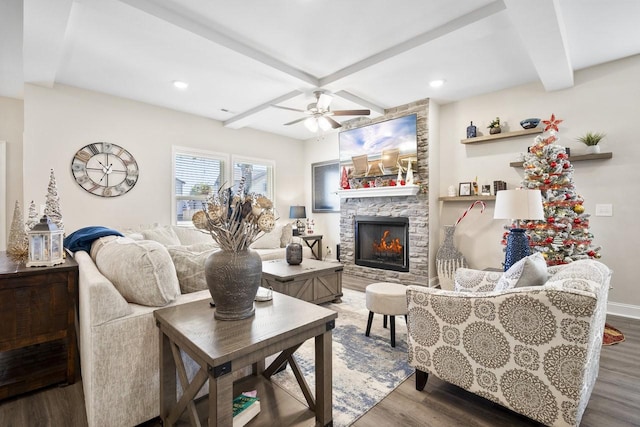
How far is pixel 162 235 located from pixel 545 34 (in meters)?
4.83

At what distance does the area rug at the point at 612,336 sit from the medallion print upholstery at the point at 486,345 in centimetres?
198

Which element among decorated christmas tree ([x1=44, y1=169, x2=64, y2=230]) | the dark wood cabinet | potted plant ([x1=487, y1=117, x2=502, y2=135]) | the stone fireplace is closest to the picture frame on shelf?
the stone fireplace

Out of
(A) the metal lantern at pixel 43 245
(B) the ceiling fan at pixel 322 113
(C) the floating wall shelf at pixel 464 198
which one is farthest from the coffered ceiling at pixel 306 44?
(C) the floating wall shelf at pixel 464 198

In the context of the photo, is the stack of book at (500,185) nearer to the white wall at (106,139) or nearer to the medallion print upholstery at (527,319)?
the medallion print upholstery at (527,319)

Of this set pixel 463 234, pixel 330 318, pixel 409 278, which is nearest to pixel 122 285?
pixel 330 318

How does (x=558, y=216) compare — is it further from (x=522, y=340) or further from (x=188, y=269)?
(x=188, y=269)

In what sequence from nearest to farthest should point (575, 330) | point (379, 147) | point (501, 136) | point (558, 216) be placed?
point (575, 330), point (558, 216), point (501, 136), point (379, 147)

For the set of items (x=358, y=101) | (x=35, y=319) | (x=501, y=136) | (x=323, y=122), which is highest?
(x=358, y=101)

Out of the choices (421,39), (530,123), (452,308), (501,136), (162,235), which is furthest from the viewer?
(162,235)

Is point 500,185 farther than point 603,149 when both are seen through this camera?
Yes

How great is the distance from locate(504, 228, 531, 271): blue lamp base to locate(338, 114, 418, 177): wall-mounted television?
7.01 ft

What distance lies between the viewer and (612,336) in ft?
8.96

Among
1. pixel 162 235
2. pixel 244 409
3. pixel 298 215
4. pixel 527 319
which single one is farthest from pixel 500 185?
pixel 162 235

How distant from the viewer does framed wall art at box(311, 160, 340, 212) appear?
19.9ft
